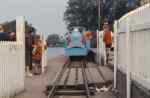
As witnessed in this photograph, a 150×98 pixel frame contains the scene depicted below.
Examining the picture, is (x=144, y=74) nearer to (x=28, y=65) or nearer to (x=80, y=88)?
(x=80, y=88)

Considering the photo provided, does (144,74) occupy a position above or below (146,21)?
below

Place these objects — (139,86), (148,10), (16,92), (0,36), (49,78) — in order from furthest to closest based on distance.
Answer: (49,78), (0,36), (16,92), (139,86), (148,10)

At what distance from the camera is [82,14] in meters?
92.2

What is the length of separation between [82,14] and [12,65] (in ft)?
247

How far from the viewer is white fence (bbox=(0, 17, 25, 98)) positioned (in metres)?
16.1

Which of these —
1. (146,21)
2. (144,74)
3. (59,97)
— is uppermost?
(146,21)

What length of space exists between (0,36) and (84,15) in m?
71.6

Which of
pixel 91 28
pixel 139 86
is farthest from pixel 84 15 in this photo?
pixel 139 86

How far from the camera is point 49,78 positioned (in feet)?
78.2

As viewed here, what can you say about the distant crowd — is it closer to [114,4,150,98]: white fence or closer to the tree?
[114,4,150,98]: white fence

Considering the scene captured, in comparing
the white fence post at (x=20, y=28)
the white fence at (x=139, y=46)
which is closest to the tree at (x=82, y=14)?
the white fence post at (x=20, y=28)

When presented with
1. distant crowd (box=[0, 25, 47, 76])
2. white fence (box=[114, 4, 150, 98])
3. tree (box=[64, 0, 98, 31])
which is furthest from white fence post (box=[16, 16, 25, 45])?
tree (box=[64, 0, 98, 31])

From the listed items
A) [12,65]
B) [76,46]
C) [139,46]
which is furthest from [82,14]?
[139,46]

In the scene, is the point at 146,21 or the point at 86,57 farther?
the point at 86,57
